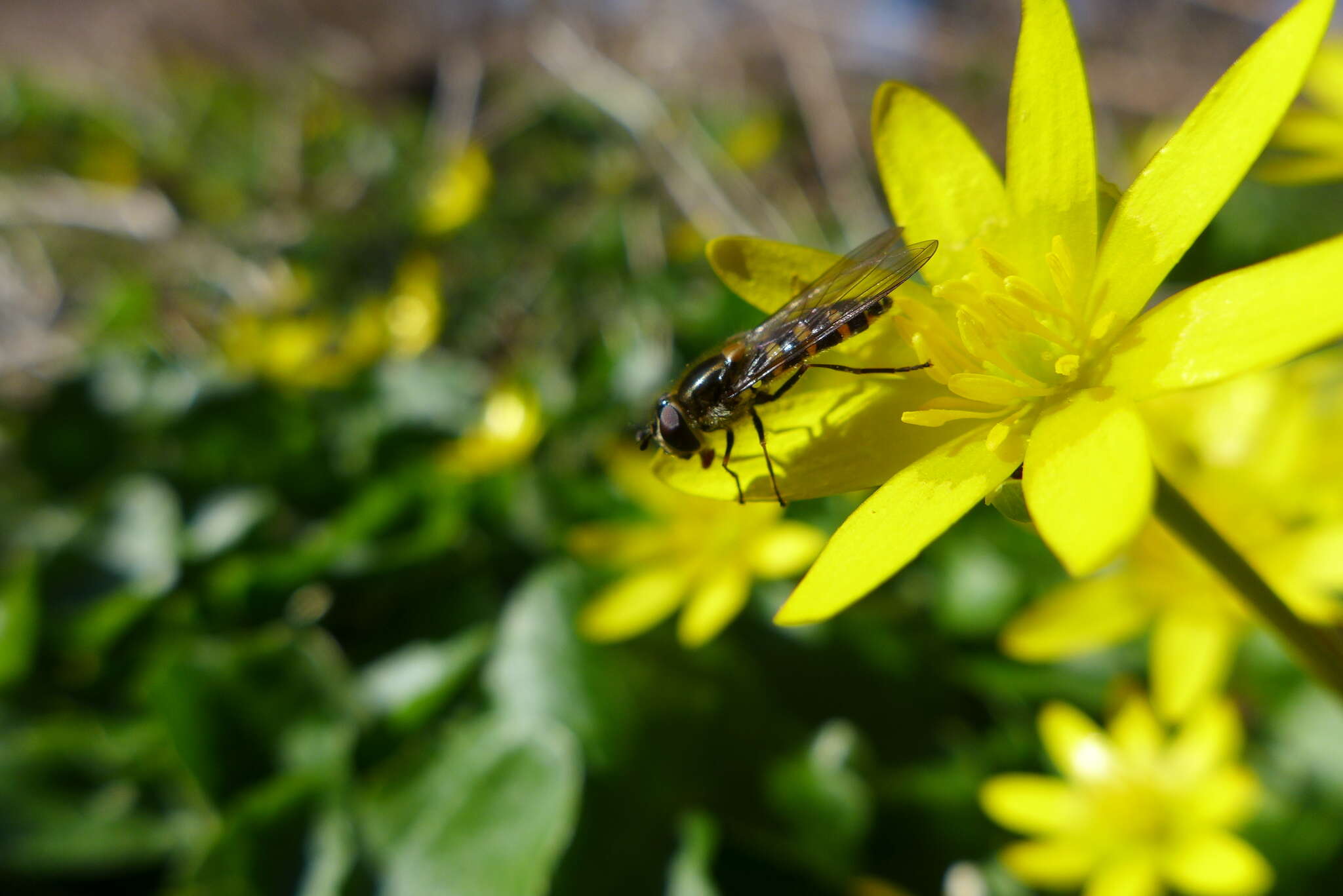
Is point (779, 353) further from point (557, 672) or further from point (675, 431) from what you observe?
point (557, 672)

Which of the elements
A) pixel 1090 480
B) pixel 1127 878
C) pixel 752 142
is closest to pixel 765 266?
pixel 1090 480

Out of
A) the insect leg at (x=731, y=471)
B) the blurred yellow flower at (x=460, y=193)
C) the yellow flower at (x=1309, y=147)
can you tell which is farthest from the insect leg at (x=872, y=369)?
the blurred yellow flower at (x=460, y=193)

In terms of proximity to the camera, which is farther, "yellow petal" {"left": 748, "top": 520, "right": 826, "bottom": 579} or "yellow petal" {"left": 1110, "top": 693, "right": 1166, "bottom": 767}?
"yellow petal" {"left": 748, "top": 520, "right": 826, "bottom": 579}

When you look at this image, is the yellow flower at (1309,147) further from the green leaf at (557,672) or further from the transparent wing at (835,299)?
Answer: the green leaf at (557,672)

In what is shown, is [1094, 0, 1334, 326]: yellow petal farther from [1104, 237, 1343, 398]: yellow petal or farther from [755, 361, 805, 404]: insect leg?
[755, 361, 805, 404]: insect leg

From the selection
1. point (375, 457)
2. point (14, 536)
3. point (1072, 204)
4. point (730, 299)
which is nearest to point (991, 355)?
point (1072, 204)

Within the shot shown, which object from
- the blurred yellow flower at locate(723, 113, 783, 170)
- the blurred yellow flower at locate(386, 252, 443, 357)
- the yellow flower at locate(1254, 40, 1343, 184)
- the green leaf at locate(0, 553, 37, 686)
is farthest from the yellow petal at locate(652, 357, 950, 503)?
the blurred yellow flower at locate(723, 113, 783, 170)
